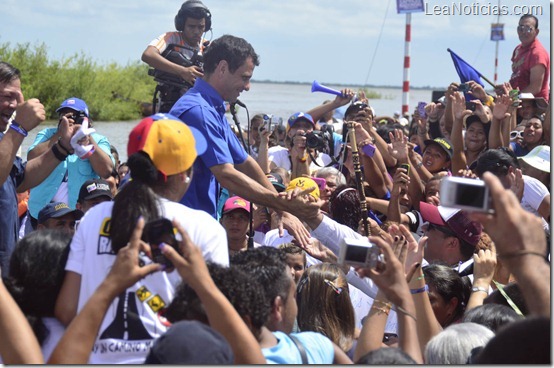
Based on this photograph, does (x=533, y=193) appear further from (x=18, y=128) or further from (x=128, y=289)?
(x=128, y=289)

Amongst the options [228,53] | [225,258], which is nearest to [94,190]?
[228,53]

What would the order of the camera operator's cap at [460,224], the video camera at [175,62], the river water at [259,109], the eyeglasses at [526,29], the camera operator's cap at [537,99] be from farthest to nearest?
the river water at [259,109] → the eyeglasses at [526,29] → the camera operator's cap at [537,99] → the video camera at [175,62] → the camera operator's cap at [460,224]

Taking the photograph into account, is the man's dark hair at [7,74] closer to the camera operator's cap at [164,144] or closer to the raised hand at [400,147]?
the camera operator's cap at [164,144]

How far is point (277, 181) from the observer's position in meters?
6.05

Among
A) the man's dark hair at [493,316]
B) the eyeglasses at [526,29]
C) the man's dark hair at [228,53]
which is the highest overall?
the eyeglasses at [526,29]

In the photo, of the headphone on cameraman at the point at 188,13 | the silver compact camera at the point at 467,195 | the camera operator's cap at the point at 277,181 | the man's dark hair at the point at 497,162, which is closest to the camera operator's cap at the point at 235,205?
the camera operator's cap at the point at 277,181

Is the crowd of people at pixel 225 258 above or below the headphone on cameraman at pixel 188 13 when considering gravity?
below

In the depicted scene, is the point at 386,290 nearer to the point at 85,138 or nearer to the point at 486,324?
the point at 486,324

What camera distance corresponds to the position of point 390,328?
13.0 feet

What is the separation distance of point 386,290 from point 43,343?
3.74ft

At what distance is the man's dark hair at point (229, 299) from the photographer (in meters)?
2.48

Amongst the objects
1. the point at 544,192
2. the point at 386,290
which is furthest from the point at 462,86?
the point at 386,290

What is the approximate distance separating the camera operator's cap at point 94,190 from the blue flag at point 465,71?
4.55 m

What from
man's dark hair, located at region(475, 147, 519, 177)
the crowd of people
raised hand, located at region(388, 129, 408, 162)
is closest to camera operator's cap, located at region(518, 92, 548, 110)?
raised hand, located at region(388, 129, 408, 162)
